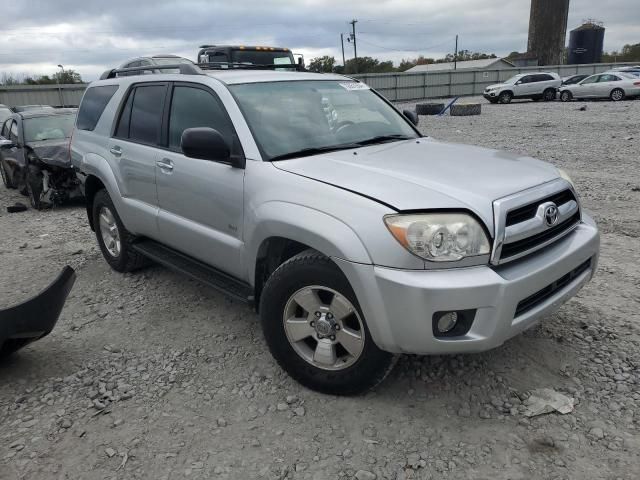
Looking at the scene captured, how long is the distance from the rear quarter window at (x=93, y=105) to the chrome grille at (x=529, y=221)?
3.87 metres

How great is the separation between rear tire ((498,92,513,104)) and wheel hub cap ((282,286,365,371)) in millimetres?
28592

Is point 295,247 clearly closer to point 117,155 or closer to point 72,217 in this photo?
point 117,155

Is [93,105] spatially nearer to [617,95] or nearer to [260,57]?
[260,57]

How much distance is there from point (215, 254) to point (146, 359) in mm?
862

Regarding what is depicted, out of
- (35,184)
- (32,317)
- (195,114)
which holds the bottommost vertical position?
(35,184)

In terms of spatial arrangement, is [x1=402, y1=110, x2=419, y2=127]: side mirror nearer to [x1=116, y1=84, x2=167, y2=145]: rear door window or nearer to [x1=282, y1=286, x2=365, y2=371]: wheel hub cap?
[x1=116, y1=84, x2=167, y2=145]: rear door window

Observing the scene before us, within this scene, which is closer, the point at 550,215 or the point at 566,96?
the point at 550,215

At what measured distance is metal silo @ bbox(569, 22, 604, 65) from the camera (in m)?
56.1

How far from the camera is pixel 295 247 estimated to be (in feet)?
10.4

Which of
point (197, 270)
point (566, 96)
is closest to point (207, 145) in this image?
point (197, 270)

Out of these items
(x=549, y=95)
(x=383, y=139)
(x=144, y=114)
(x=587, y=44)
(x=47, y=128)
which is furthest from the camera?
(x=587, y=44)

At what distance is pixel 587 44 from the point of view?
2227 inches

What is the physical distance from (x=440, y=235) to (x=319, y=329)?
2.86 feet

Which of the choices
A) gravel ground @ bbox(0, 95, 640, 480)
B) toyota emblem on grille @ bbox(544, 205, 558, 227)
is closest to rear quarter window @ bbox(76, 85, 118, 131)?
gravel ground @ bbox(0, 95, 640, 480)
